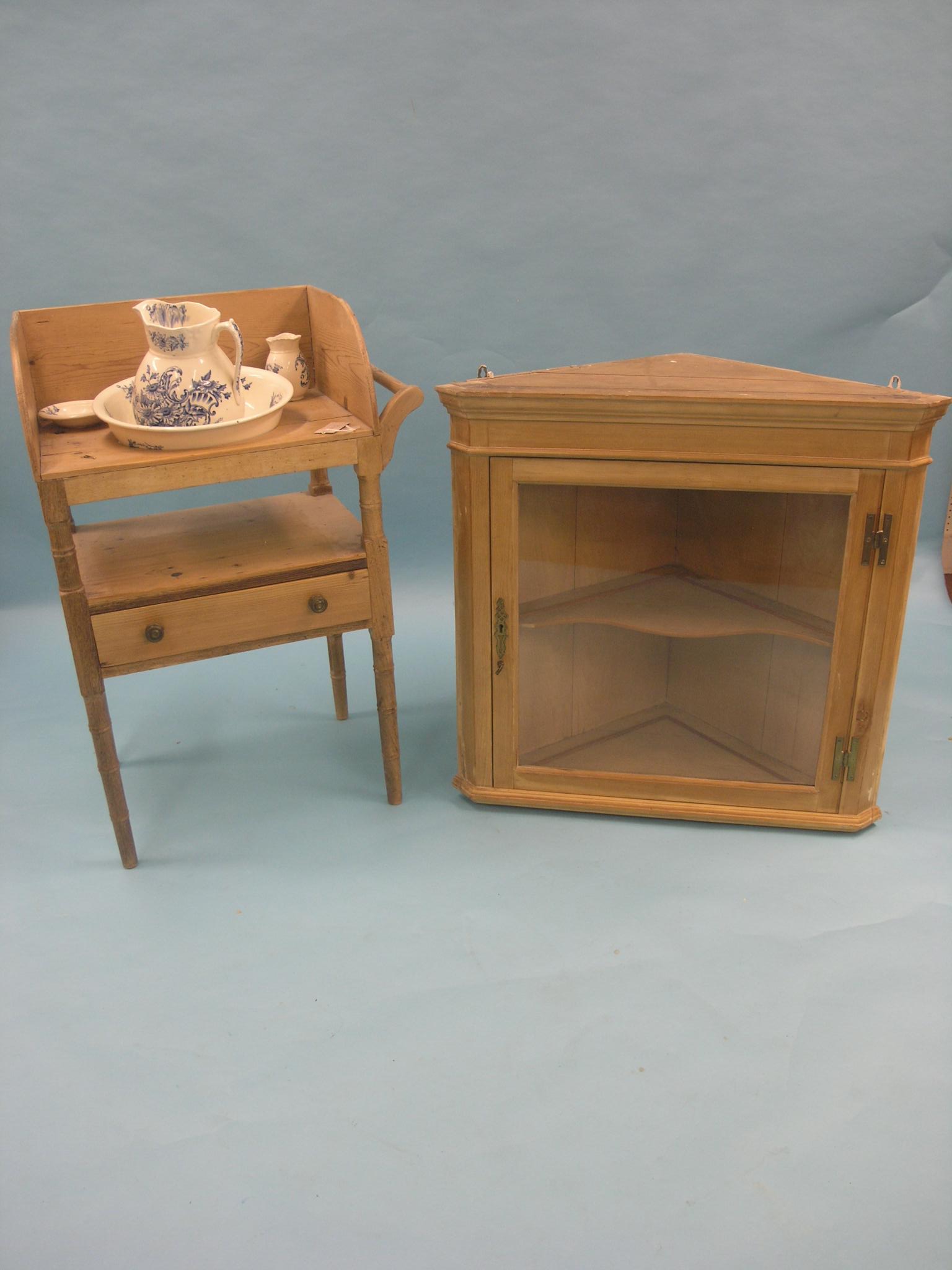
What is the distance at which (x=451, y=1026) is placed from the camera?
64.7 inches

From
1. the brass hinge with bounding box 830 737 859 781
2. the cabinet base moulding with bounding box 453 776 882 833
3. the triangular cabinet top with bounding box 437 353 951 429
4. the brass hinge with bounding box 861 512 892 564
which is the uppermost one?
the triangular cabinet top with bounding box 437 353 951 429

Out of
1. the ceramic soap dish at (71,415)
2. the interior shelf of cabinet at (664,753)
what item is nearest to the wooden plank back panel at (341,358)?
the ceramic soap dish at (71,415)

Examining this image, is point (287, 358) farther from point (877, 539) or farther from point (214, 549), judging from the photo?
point (877, 539)

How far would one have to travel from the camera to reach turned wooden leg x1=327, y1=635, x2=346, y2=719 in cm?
248

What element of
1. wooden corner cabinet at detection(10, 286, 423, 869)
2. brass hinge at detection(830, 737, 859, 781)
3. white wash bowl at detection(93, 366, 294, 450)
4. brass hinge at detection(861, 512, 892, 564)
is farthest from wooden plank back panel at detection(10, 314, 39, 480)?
brass hinge at detection(830, 737, 859, 781)

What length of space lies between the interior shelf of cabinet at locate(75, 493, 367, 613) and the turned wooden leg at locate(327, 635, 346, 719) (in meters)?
0.38

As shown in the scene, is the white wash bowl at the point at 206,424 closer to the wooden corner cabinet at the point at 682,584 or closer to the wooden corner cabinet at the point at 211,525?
the wooden corner cabinet at the point at 211,525

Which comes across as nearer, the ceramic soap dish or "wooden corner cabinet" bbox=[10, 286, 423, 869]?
"wooden corner cabinet" bbox=[10, 286, 423, 869]

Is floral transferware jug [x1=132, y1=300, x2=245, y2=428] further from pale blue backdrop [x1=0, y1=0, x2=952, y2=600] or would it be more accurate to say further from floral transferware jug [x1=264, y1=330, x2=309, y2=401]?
pale blue backdrop [x1=0, y1=0, x2=952, y2=600]

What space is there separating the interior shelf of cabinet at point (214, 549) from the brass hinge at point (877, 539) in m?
0.92

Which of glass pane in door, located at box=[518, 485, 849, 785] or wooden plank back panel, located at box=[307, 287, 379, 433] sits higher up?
wooden plank back panel, located at box=[307, 287, 379, 433]

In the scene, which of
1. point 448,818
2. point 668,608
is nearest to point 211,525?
point 448,818

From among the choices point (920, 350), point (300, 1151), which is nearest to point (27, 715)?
point (300, 1151)

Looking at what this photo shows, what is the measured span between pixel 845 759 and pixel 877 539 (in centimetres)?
45
